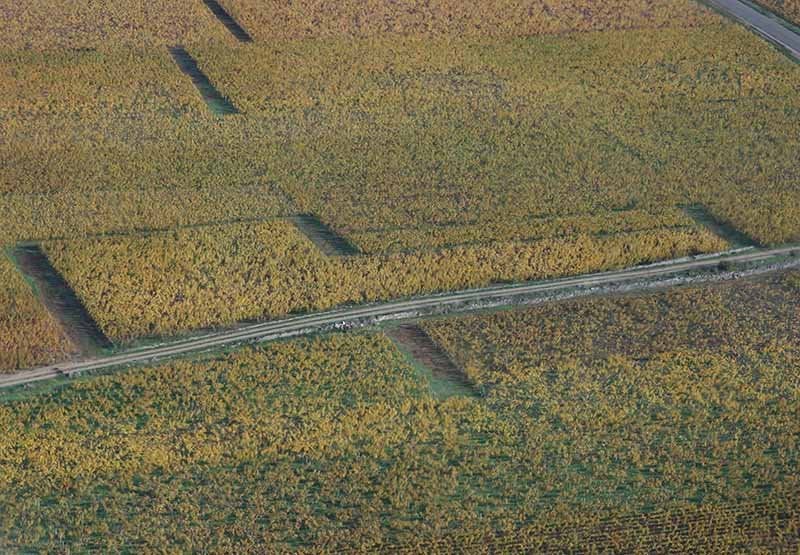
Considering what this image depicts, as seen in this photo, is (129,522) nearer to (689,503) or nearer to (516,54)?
(689,503)

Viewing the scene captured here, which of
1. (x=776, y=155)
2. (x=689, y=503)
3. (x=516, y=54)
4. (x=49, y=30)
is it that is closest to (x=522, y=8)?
(x=516, y=54)

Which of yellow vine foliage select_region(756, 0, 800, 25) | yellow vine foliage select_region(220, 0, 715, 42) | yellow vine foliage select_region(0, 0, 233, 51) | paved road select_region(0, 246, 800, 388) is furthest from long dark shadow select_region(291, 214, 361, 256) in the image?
yellow vine foliage select_region(756, 0, 800, 25)

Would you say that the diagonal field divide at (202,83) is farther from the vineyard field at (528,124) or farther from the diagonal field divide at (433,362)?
the diagonal field divide at (433,362)

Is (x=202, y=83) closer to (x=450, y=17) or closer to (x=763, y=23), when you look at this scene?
(x=450, y=17)

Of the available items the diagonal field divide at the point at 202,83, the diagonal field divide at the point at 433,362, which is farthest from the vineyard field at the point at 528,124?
the diagonal field divide at the point at 433,362

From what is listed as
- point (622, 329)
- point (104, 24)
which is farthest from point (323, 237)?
point (104, 24)

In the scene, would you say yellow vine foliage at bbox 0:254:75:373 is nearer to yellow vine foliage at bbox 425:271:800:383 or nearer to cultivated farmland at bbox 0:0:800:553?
cultivated farmland at bbox 0:0:800:553

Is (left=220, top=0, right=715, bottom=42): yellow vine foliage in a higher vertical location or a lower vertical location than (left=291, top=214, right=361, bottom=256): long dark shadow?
lower
